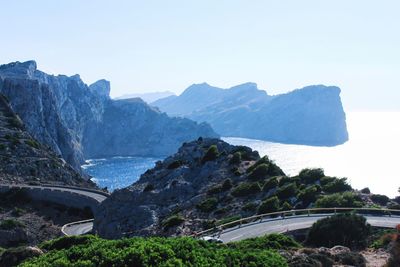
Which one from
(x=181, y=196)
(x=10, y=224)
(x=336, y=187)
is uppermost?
(x=336, y=187)

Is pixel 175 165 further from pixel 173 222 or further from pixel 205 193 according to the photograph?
pixel 173 222

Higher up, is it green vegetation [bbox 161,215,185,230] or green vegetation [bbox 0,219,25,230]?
green vegetation [bbox 161,215,185,230]

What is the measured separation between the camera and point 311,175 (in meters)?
55.9

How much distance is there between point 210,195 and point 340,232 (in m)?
26.5

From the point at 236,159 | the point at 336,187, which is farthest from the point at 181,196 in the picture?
the point at 336,187

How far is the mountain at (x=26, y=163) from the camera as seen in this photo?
94.2m

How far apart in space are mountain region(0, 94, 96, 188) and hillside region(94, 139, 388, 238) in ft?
116

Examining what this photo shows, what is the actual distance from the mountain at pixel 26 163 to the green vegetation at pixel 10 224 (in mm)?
23716

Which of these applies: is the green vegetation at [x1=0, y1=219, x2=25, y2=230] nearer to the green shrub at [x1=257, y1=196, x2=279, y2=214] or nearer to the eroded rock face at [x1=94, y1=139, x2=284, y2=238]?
the eroded rock face at [x1=94, y1=139, x2=284, y2=238]

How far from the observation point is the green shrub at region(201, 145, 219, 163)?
69.1 meters

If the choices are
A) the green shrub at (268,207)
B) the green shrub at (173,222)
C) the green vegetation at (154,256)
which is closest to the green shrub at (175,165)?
the green shrub at (173,222)

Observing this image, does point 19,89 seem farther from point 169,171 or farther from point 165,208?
point 165,208

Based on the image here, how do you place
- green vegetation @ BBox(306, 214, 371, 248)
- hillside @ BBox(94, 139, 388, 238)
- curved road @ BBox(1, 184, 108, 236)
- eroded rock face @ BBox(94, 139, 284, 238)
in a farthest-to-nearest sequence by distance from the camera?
curved road @ BBox(1, 184, 108, 236), eroded rock face @ BBox(94, 139, 284, 238), hillside @ BBox(94, 139, 388, 238), green vegetation @ BBox(306, 214, 371, 248)

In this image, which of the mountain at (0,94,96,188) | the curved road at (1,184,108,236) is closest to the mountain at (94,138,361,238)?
the curved road at (1,184,108,236)
